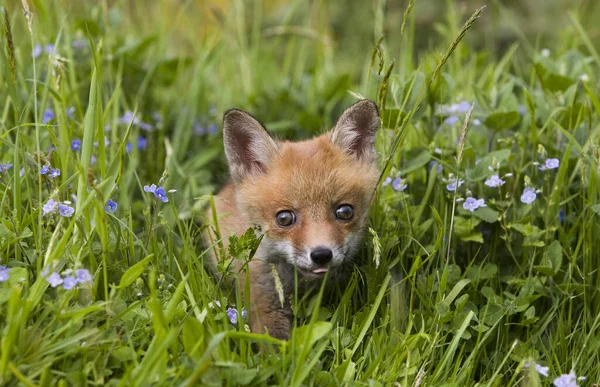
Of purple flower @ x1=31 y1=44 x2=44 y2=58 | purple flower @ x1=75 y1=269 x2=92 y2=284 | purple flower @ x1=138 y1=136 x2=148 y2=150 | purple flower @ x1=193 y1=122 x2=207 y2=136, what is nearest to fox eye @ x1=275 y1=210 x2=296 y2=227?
purple flower @ x1=75 y1=269 x2=92 y2=284

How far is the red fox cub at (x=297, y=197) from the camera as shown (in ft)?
9.45

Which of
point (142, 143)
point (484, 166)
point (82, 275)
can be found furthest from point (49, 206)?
point (484, 166)

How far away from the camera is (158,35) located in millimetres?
4613

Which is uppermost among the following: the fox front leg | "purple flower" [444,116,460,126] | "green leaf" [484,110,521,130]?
"green leaf" [484,110,521,130]

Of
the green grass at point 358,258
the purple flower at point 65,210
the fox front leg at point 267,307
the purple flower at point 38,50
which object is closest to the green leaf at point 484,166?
the green grass at point 358,258

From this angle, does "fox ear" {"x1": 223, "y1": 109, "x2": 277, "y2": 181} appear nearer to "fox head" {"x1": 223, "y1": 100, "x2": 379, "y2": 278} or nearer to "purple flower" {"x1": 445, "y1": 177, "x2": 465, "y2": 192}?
"fox head" {"x1": 223, "y1": 100, "x2": 379, "y2": 278}

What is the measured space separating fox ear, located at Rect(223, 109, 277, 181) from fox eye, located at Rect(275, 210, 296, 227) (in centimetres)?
35

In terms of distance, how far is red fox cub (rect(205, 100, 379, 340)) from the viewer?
2.88 m

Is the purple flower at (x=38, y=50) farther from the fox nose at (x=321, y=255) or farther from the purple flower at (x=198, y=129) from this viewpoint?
the fox nose at (x=321, y=255)

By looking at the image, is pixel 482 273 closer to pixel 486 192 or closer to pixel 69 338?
pixel 486 192

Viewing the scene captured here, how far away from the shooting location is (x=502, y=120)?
354 centimetres

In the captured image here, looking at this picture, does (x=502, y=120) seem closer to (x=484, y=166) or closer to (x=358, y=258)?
(x=484, y=166)

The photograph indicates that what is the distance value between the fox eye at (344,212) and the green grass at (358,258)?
0.71 ft

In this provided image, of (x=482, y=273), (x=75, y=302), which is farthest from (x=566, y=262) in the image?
(x=75, y=302)
